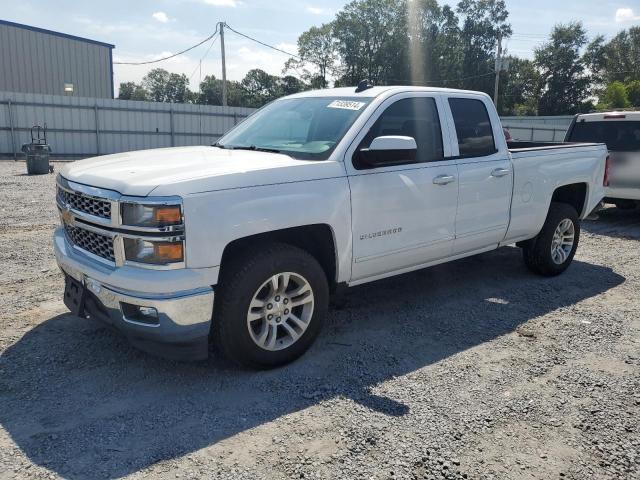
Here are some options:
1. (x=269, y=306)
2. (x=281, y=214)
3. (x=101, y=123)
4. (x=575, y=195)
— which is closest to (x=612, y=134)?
(x=575, y=195)

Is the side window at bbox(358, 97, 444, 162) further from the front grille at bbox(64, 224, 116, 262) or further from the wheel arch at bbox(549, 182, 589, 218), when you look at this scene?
the wheel arch at bbox(549, 182, 589, 218)

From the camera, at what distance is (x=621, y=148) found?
9.16 meters

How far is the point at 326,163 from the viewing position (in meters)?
3.84

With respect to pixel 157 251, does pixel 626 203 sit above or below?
below

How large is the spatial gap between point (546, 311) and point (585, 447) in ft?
7.46

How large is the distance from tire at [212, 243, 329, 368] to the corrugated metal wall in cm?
1763

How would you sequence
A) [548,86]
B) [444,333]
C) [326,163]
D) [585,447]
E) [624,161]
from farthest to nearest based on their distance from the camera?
[548,86]
[624,161]
[444,333]
[326,163]
[585,447]

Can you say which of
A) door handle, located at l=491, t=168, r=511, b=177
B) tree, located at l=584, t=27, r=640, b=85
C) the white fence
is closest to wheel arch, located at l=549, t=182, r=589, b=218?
door handle, located at l=491, t=168, r=511, b=177

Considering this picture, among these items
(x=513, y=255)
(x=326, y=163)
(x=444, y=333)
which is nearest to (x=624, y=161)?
(x=513, y=255)

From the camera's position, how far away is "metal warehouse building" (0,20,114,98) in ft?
91.6

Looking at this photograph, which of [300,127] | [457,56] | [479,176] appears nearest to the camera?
[300,127]

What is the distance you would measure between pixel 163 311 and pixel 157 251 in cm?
35

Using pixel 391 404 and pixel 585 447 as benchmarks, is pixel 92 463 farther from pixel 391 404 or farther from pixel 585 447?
pixel 585 447

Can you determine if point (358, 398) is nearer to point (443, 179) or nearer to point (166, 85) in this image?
point (443, 179)
